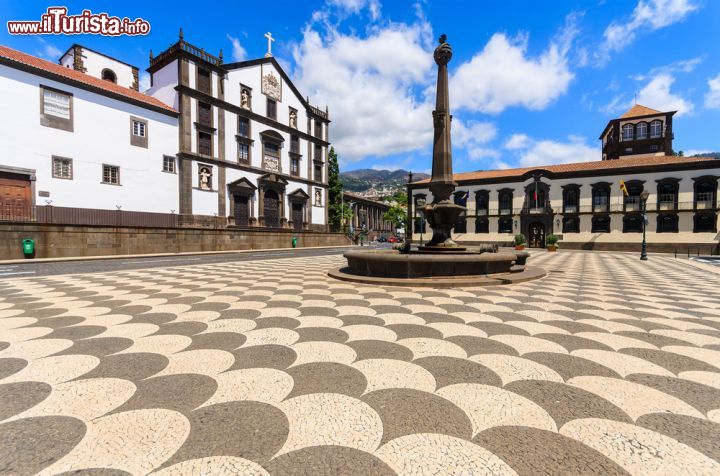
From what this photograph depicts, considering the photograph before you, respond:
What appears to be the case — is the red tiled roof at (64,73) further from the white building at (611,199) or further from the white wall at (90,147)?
the white building at (611,199)

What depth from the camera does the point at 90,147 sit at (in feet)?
64.1

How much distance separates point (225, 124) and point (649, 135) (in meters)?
47.1

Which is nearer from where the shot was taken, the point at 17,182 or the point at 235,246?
the point at 17,182

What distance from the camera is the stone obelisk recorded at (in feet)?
30.7

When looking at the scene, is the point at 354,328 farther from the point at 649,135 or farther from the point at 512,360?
the point at 649,135

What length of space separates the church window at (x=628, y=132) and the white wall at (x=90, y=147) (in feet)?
161

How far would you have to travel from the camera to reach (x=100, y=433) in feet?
5.66

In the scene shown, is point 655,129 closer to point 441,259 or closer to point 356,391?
point 441,259

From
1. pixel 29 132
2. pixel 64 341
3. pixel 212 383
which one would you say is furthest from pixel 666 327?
pixel 29 132

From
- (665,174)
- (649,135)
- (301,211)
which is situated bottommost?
(301,211)

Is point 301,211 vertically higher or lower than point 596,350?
higher

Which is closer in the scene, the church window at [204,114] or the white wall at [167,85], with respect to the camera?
the white wall at [167,85]

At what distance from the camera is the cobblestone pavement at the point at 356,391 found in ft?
5.14

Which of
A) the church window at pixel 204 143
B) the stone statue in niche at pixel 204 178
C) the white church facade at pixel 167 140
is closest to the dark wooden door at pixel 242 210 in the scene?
the white church facade at pixel 167 140
